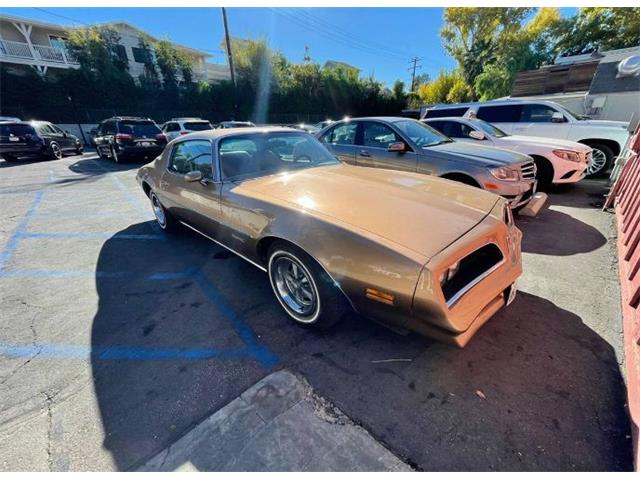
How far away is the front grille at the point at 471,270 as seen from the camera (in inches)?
69.3

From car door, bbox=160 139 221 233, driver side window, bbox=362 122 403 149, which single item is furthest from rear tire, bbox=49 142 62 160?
driver side window, bbox=362 122 403 149

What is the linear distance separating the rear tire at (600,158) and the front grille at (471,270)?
7.14 metres

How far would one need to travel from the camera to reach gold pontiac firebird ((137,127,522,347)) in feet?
5.59

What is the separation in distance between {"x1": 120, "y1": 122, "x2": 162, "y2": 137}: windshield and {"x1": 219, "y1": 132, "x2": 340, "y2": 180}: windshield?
968 centimetres

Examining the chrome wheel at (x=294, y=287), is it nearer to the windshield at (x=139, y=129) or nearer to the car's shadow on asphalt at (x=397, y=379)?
the car's shadow on asphalt at (x=397, y=379)

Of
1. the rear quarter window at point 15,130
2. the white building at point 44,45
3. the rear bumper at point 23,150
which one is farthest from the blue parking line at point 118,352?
the white building at point 44,45

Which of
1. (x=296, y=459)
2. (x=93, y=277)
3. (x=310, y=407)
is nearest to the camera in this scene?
(x=296, y=459)

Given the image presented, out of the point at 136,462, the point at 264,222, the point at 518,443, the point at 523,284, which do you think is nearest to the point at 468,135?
the point at 523,284

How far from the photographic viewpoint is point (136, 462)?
152 centimetres

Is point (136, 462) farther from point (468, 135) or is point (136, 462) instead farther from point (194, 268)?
point (468, 135)

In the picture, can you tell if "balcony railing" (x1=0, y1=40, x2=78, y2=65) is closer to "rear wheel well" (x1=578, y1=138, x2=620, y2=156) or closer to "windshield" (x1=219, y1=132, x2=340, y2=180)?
"windshield" (x1=219, y1=132, x2=340, y2=180)

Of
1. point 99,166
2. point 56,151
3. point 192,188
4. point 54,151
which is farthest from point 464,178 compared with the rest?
point 56,151

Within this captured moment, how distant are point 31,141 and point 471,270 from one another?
15.9 metres

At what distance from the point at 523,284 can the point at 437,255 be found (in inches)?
76.1
